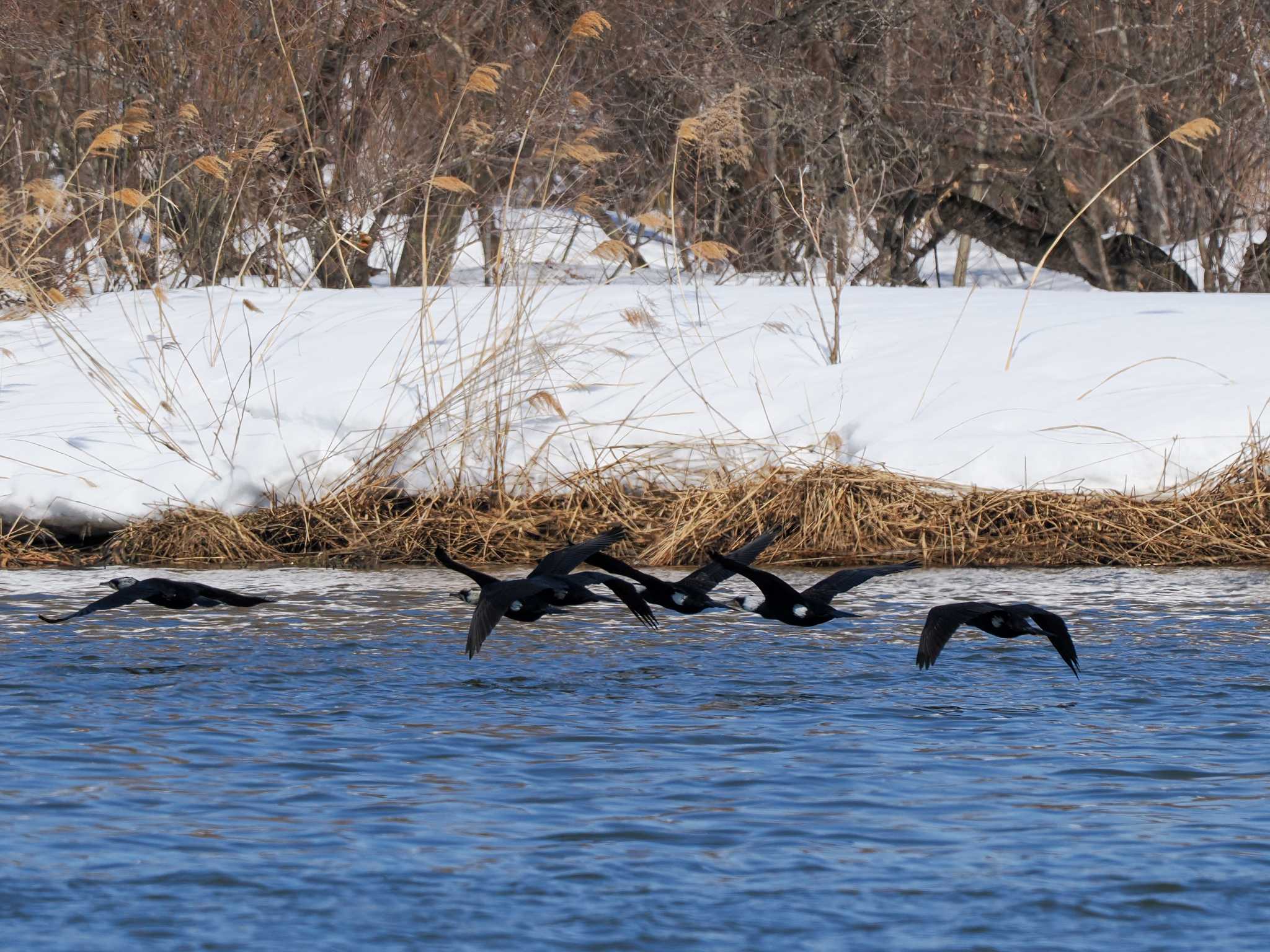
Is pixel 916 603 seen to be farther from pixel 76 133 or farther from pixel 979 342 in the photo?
pixel 76 133

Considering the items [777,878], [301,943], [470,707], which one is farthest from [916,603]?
[301,943]

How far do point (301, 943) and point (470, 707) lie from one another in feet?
6.63

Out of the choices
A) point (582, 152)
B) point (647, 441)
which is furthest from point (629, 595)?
point (582, 152)

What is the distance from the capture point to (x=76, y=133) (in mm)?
12961

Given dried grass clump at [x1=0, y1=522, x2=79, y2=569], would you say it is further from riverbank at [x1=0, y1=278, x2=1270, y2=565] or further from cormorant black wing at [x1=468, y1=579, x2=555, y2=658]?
cormorant black wing at [x1=468, y1=579, x2=555, y2=658]

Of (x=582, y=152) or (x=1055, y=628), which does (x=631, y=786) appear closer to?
(x=1055, y=628)

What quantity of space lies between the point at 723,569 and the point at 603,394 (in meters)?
2.78

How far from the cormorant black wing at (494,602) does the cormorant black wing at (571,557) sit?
0.48 ft

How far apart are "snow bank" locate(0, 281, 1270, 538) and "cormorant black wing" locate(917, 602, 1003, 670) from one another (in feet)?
10.6

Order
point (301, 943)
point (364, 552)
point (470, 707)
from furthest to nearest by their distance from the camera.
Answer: point (364, 552)
point (470, 707)
point (301, 943)

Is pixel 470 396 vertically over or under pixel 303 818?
over

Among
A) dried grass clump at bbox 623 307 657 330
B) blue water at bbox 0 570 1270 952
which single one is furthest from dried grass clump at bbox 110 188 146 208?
blue water at bbox 0 570 1270 952

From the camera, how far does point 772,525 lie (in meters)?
8.55

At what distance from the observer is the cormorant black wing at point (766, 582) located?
5.88 m
